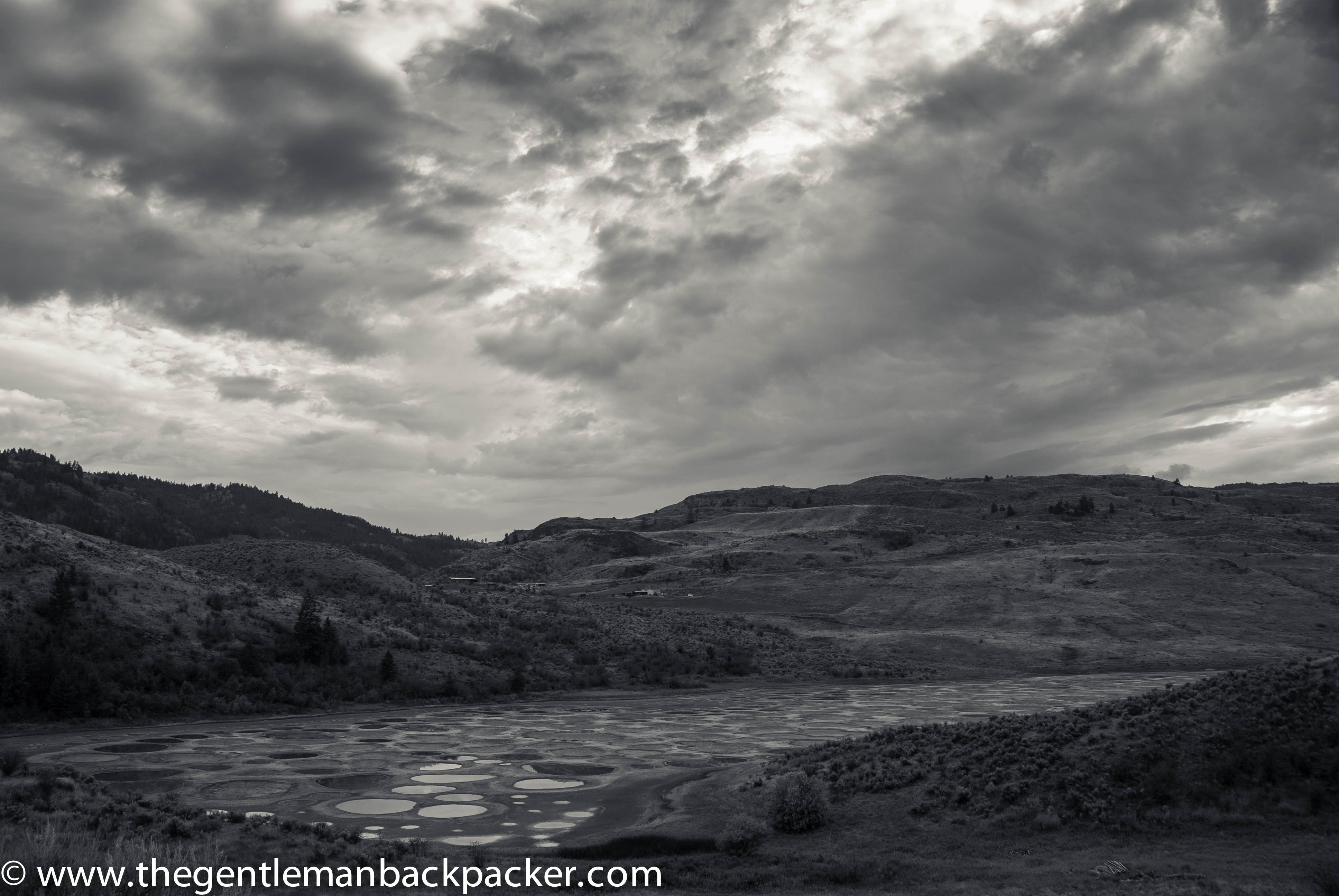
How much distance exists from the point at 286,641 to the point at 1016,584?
8686 centimetres

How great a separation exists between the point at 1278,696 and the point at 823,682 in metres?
47.9

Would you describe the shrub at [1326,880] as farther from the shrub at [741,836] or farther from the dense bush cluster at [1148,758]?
the shrub at [741,836]

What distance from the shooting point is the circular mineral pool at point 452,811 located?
23.1 metres

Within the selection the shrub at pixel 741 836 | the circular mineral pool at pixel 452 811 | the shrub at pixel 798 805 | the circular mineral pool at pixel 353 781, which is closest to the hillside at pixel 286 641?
the circular mineral pool at pixel 353 781

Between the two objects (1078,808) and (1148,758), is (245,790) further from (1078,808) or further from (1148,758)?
(1148,758)

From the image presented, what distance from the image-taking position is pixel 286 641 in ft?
182

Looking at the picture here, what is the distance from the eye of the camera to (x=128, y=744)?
113ft

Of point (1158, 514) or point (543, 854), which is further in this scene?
point (1158, 514)

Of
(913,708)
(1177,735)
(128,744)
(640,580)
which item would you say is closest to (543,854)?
(1177,735)

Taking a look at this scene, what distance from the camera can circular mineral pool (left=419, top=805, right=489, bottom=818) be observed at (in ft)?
75.8

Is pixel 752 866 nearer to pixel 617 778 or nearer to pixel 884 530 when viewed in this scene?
pixel 617 778

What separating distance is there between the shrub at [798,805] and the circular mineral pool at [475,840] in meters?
6.78

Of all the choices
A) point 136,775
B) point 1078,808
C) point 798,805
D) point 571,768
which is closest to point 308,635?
point 136,775

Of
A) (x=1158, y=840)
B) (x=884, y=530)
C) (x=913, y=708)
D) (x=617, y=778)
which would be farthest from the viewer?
(x=884, y=530)
